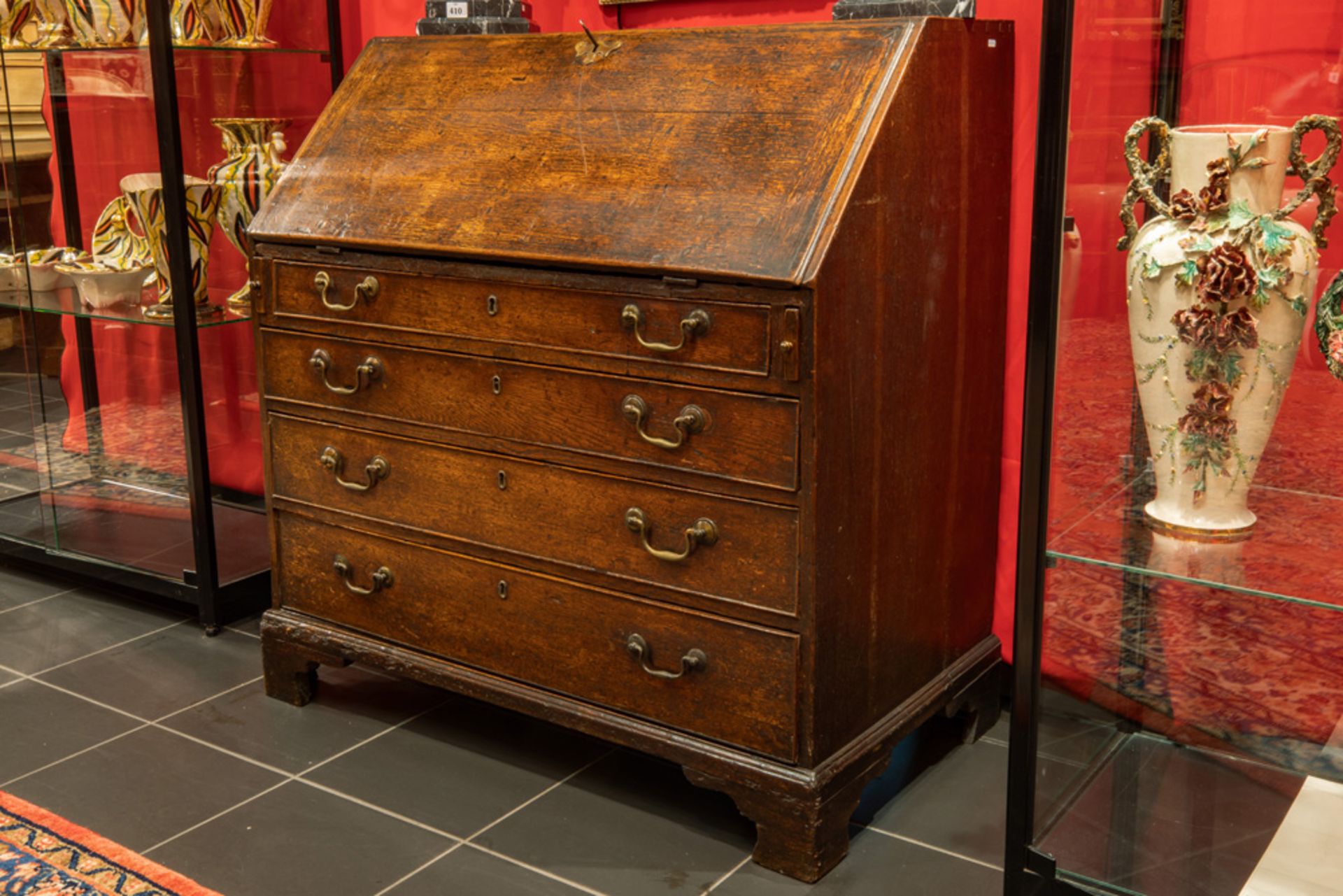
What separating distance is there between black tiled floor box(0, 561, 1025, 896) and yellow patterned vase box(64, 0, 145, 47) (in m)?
1.47

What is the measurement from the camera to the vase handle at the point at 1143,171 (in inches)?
74.6

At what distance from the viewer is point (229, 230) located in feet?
10.9

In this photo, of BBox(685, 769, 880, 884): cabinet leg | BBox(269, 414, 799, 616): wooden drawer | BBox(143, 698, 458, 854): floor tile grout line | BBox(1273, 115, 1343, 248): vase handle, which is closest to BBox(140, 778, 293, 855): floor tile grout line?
BBox(143, 698, 458, 854): floor tile grout line

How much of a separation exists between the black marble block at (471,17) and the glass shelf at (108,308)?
89 cm

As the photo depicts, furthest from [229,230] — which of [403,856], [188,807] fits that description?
[403,856]

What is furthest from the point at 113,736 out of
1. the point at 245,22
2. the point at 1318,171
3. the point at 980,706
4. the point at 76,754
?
the point at 1318,171

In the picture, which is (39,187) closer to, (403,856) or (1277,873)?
(403,856)

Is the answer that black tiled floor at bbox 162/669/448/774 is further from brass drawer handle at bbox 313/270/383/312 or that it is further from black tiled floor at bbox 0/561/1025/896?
brass drawer handle at bbox 313/270/383/312

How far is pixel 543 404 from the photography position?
2.41 meters

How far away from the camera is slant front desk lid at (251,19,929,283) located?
2.16 m

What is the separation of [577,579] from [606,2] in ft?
4.73

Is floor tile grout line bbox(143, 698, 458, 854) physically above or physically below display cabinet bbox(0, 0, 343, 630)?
below

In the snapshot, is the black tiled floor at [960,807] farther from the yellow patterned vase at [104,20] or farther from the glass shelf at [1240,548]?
the yellow patterned vase at [104,20]

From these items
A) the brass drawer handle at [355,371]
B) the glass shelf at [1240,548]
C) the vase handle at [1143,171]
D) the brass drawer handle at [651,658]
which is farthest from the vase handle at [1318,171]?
the brass drawer handle at [355,371]
